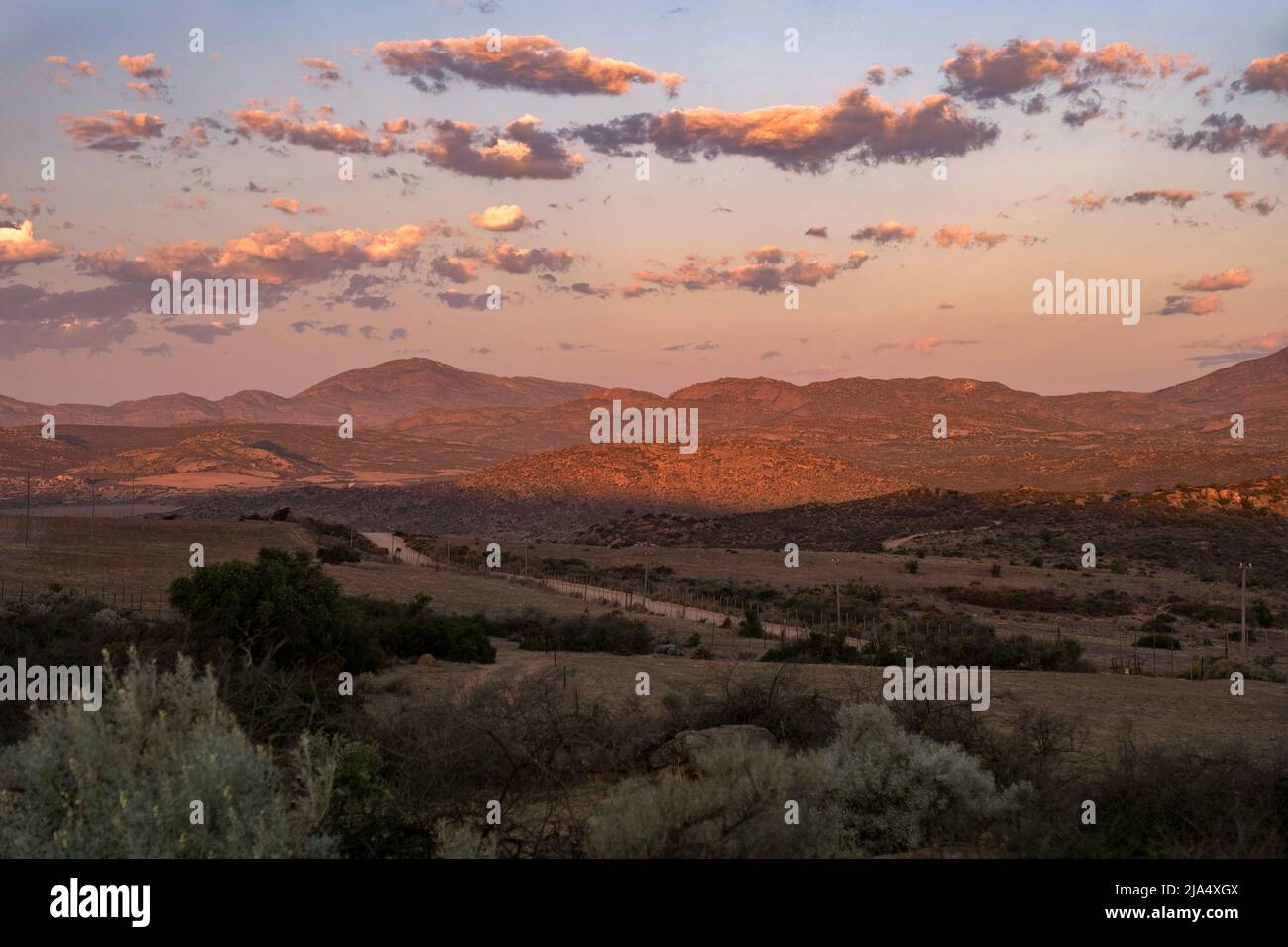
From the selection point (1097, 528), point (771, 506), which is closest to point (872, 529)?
point (1097, 528)

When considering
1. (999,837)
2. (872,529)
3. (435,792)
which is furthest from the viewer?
(872,529)

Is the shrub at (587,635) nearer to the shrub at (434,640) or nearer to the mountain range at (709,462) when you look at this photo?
the shrub at (434,640)

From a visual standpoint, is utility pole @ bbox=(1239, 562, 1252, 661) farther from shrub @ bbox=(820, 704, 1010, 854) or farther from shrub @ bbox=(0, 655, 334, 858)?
shrub @ bbox=(0, 655, 334, 858)

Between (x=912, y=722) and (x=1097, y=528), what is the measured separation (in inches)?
2266

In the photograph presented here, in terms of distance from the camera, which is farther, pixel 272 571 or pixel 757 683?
pixel 272 571

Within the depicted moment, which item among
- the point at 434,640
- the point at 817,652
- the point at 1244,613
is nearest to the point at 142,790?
the point at 434,640

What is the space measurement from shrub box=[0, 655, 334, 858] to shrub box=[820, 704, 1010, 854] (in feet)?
14.9

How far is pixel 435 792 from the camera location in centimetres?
922

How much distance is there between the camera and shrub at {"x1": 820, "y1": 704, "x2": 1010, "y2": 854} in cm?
873

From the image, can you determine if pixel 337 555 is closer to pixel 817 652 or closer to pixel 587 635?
pixel 587 635

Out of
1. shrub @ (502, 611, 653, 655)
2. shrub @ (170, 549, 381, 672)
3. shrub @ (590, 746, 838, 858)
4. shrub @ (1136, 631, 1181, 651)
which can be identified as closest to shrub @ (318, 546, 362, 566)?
shrub @ (502, 611, 653, 655)

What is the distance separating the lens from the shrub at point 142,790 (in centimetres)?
566
